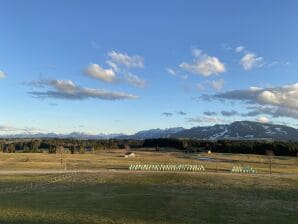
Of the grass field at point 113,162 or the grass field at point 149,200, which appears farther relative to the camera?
the grass field at point 113,162

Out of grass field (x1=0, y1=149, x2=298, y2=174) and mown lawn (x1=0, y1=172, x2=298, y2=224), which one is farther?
grass field (x1=0, y1=149, x2=298, y2=174)

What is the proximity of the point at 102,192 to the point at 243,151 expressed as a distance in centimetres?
13689

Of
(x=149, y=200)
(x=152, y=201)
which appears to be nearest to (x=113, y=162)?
(x=149, y=200)

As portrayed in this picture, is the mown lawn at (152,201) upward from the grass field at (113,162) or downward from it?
downward

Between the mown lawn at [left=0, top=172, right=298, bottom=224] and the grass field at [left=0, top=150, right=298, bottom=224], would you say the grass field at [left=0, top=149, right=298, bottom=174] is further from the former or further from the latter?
the mown lawn at [left=0, top=172, right=298, bottom=224]

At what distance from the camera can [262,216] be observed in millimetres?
40250

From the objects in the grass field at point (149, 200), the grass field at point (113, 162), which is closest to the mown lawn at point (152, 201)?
the grass field at point (149, 200)

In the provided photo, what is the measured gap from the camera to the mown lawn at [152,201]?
3816 cm

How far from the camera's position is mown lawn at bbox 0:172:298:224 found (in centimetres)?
3816

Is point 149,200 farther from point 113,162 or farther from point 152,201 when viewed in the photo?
point 113,162

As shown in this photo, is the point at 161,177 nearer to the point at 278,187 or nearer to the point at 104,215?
the point at 278,187

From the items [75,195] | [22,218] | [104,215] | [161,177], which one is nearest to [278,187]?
[161,177]

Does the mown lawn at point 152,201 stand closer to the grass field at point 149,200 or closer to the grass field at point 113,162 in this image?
the grass field at point 149,200

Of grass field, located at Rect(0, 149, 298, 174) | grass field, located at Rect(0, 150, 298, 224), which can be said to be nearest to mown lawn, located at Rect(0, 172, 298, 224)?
grass field, located at Rect(0, 150, 298, 224)
